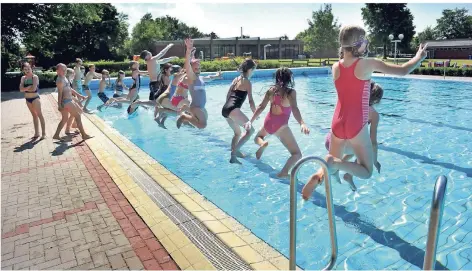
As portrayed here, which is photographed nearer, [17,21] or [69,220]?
[69,220]

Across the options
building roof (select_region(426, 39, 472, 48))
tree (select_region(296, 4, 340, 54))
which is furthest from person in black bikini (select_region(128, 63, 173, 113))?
building roof (select_region(426, 39, 472, 48))

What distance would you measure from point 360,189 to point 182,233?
3.16 meters

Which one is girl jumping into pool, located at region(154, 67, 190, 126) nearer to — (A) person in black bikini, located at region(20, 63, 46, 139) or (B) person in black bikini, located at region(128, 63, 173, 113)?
(B) person in black bikini, located at region(128, 63, 173, 113)

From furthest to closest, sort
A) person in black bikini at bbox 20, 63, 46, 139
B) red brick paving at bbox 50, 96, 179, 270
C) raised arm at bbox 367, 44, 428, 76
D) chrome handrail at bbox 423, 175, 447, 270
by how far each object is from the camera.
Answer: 1. person in black bikini at bbox 20, 63, 46, 139
2. red brick paving at bbox 50, 96, 179, 270
3. raised arm at bbox 367, 44, 428, 76
4. chrome handrail at bbox 423, 175, 447, 270

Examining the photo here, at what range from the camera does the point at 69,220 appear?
176 inches

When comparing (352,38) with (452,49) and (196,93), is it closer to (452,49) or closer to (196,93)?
(196,93)

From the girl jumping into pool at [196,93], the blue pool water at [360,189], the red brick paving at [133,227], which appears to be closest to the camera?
the red brick paving at [133,227]

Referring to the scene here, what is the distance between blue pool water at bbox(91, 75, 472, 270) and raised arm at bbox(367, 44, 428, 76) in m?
2.01

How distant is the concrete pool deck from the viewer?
3559 mm

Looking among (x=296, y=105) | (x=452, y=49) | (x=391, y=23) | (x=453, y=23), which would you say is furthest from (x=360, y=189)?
(x=453, y=23)

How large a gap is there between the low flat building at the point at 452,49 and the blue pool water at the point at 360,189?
50899 mm

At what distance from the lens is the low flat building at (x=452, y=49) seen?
53312 millimetres

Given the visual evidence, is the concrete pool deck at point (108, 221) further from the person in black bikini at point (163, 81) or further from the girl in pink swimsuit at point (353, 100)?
the person in black bikini at point (163, 81)

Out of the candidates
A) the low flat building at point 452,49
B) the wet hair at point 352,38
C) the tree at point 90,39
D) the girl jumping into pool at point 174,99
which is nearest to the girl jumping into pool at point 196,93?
the girl jumping into pool at point 174,99
